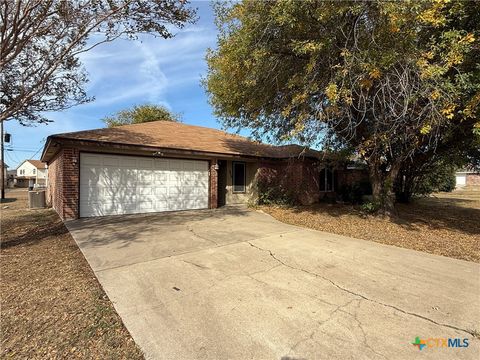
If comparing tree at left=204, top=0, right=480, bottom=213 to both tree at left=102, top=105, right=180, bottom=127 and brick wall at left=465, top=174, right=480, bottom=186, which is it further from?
brick wall at left=465, top=174, right=480, bottom=186

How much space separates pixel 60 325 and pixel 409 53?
7622mm

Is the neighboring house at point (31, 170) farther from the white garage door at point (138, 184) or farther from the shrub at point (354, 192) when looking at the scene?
the shrub at point (354, 192)

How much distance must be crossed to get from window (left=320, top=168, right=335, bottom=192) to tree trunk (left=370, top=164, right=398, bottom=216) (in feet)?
19.1

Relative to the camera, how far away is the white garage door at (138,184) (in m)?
10.2

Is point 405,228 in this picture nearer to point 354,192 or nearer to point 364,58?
point 364,58

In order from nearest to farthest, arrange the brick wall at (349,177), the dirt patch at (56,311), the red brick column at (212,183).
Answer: the dirt patch at (56,311)
the red brick column at (212,183)
the brick wall at (349,177)

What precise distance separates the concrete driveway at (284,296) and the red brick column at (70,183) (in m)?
2.91

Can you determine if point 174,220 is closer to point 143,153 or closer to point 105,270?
point 143,153

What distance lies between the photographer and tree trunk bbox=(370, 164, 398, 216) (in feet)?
32.8

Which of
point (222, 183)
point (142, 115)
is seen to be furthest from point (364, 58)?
point (142, 115)

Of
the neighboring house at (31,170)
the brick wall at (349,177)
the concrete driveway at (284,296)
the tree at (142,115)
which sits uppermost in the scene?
the tree at (142,115)

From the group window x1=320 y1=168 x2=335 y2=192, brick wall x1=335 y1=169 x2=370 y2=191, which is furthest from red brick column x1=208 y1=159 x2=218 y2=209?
brick wall x1=335 y1=169 x2=370 y2=191

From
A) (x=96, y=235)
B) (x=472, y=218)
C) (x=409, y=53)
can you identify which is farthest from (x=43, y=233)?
(x=472, y=218)

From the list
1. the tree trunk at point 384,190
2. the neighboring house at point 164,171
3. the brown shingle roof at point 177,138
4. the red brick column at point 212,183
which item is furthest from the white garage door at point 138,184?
the tree trunk at point 384,190
